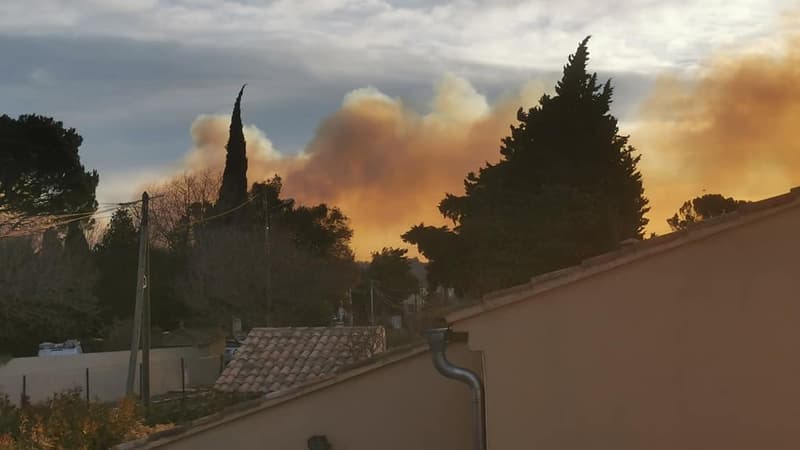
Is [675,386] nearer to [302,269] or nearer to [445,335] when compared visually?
[445,335]

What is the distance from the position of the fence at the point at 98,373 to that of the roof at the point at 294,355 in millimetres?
9929

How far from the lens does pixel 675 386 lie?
334 inches

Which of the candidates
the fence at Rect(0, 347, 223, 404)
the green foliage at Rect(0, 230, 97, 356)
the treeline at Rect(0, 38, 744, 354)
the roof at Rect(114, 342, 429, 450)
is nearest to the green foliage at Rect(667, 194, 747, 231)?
the treeline at Rect(0, 38, 744, 354)

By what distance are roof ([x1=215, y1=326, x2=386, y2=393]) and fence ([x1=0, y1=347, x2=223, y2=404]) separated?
9929 mm

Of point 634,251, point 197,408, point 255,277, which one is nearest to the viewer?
point 634,251

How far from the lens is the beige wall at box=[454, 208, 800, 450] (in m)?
8.22

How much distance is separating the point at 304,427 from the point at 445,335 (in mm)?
2578

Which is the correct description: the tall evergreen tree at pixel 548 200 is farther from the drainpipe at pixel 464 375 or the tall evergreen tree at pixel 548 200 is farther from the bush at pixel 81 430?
the drainpipe at pixel 464 375

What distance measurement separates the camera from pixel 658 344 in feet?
28.0

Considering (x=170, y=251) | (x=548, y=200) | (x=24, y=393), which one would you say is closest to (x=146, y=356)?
(x=24, y=393)

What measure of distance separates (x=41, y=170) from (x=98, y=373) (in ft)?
60.3

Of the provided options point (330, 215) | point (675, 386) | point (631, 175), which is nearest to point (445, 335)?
point (675, 386)

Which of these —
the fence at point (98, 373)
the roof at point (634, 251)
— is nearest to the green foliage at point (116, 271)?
the fence at point (98, 373)

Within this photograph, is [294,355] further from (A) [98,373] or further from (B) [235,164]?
(B) [235,164]
